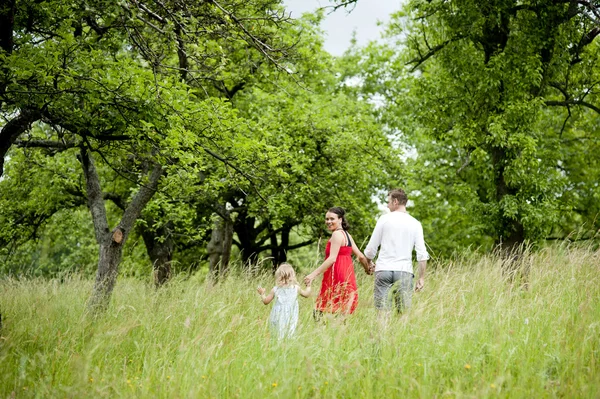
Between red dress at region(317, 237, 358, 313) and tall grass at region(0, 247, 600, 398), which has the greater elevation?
red dress at region(317, 237, 358, 313)

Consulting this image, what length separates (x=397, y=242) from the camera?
6062mm

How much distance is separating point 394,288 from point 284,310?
3.99 feet

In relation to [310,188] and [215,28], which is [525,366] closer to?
[215,28]

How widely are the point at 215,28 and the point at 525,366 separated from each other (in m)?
4.46

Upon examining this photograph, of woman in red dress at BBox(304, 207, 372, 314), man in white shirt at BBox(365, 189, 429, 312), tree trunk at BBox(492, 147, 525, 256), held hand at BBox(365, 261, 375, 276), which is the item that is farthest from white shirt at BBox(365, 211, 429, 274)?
tree trunk at BBox(492, 147, 525, 256)

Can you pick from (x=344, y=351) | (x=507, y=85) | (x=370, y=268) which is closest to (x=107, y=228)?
(x=370, y=268)

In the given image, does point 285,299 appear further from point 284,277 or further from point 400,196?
point 400,196

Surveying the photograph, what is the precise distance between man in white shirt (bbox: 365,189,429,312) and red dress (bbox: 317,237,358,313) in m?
0.34

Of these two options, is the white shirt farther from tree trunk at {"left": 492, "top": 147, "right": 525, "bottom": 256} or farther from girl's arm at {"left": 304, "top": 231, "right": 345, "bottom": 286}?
tree trunk at {"left": 492, "top": 147, "right": 525, "bottom": 256}

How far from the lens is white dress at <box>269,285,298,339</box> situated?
18.8ft

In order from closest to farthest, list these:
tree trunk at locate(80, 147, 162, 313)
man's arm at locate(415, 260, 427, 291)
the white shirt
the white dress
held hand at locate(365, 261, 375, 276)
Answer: the white dress, man's arm at locate(415, 260, 427, 291), the white shirt, held hand at locate(365, 261, 375, 276), tree trunk at locate(80, 147, 162, 313)

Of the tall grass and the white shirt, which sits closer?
the tall grass

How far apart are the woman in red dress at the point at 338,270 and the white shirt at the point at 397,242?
377 mm

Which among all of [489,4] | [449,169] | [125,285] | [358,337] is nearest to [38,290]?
[125,285]
